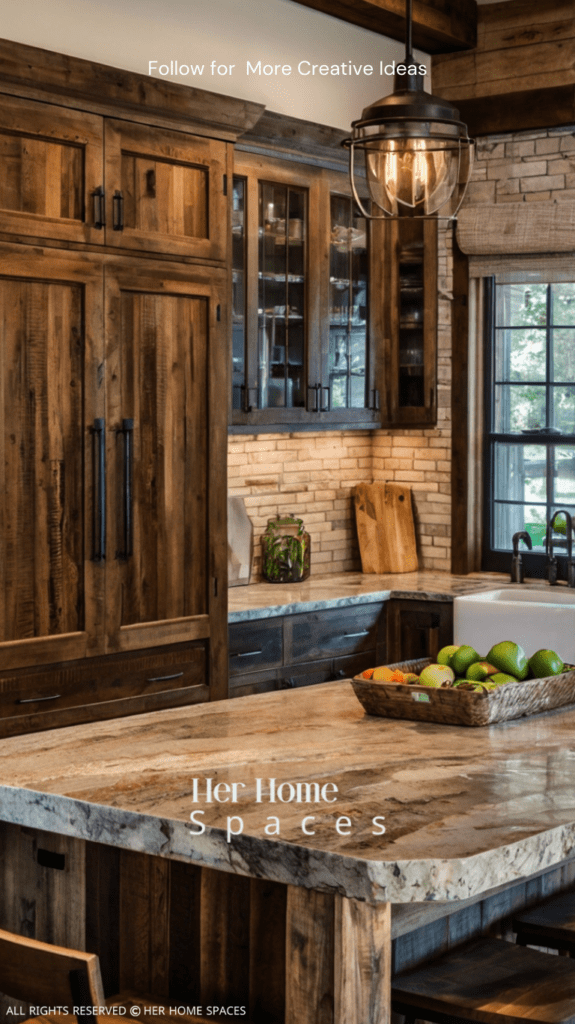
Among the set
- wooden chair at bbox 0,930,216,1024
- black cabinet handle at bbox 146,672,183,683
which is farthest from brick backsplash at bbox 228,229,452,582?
wooden chair at bbox 0,930,216,1024

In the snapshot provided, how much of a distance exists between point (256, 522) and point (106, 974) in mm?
3431

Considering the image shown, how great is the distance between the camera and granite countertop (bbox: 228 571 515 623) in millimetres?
5090

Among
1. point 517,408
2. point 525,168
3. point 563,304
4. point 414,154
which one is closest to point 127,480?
point 414,154

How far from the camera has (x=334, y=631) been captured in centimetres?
536

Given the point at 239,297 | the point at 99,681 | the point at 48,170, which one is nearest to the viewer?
the point at 48,170

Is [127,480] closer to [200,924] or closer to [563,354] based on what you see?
[200,924]

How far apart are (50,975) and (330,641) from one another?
3591 mm

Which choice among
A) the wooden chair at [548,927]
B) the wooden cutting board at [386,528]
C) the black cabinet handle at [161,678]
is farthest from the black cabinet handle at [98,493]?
the wooden cutting board at [386,528]

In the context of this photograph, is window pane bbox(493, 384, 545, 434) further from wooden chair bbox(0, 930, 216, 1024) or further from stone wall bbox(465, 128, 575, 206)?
wooden chair bbox(0, 930, 216, 1024)

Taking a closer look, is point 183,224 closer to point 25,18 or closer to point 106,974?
point 25,18

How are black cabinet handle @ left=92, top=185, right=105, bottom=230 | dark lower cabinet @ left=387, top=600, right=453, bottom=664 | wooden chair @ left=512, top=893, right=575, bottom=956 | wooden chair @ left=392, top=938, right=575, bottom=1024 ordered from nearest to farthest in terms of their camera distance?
wooden chair @ left=392, top=938, right=575, bottom=1024 < wooden chair @ left=512, top=893, right=575, bottom=956 < black cabinet handle @ left=92, top=185, right=105, bottom=230 < dark lower cabinet @ left=387, top=600, right=453, bottom=664

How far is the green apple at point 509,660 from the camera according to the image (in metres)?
3.12

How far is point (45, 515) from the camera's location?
160 inches

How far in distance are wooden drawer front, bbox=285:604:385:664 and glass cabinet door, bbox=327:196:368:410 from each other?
3.17 feet
